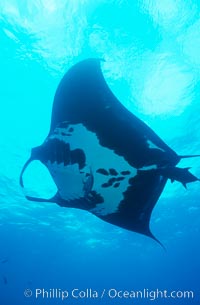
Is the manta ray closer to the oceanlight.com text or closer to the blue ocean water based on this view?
the blue ocean water

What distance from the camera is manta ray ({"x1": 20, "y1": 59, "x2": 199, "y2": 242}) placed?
2979 mm

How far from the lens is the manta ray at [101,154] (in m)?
2.98

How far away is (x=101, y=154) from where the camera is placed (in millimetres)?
3316

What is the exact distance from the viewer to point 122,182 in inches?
139

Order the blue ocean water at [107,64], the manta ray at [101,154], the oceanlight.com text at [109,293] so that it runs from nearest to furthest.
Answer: the manta ray at [101,154]
the blue ocean water at [107,64]
the oceanlight.com text at [109,293]

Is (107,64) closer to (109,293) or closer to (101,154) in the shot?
(101,154)

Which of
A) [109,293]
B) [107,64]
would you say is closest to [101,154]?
[107,64]

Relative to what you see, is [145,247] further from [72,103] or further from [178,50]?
[72,103]

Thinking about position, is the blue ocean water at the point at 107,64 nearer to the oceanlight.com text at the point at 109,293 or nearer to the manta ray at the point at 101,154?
the manta ray at the point at 101,154

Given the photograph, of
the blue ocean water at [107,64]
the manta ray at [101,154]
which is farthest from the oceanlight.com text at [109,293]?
the manta ray at [101,154]

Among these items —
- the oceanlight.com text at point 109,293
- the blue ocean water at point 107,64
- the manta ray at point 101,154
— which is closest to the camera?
the manta ray at point 101,154

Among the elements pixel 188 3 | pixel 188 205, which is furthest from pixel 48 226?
pixel 188 3

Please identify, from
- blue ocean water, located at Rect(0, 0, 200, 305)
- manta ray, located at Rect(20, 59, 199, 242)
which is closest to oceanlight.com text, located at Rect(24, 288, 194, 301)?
blue ocean water, located at Rect(0, 0, 200, 305)

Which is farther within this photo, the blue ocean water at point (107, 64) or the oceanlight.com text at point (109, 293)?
the oceanlight.com text at point (109, 293)
